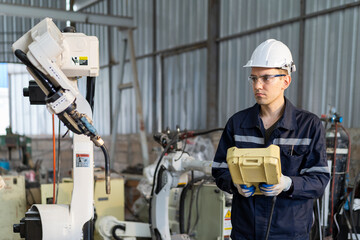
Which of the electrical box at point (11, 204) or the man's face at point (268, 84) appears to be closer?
the man's face at point (268, 84)

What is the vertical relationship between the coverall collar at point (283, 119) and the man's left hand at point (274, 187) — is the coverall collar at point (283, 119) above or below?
above

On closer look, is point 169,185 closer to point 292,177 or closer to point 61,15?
point 292,177

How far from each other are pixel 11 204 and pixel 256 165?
9.06 feet

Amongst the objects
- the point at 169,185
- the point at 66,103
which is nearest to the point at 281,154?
the point at 66,103

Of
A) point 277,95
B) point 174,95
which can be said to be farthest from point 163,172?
point 174,95

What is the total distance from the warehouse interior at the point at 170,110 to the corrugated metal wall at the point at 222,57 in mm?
17

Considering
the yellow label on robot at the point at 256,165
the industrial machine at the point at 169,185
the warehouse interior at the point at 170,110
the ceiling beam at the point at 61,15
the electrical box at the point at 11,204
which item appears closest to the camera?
the yellow label on robot at the point at 256,165

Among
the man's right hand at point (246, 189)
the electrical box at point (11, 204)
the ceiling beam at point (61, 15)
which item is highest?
the ceiling beam at point (61, 15)

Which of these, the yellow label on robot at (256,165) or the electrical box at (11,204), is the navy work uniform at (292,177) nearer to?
the yellow label on robot at (256,165)

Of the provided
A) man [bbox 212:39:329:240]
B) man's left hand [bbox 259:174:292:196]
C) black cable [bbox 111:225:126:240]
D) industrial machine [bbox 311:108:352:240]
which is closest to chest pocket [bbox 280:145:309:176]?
man [bbox 212:39:329:240]

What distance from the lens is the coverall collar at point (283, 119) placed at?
4.75 ft

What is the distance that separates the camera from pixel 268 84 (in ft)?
4.87

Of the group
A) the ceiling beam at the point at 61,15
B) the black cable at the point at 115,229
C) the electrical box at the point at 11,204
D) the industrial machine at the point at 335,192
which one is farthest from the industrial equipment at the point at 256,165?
the ceiling beam at the point at 61,15

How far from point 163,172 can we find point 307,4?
2839 mm
